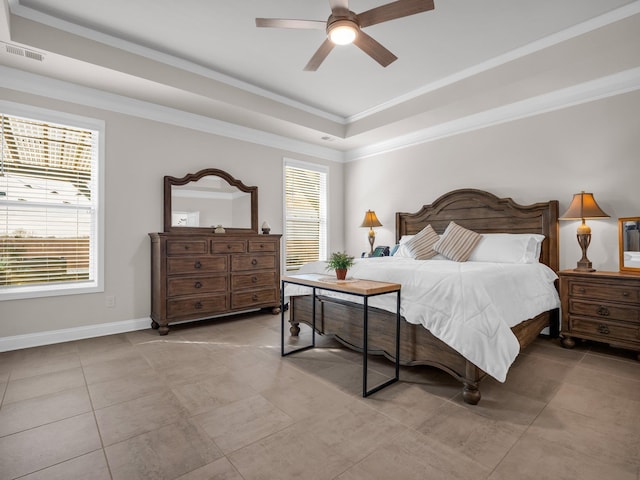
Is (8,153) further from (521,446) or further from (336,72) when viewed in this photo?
(521,446)

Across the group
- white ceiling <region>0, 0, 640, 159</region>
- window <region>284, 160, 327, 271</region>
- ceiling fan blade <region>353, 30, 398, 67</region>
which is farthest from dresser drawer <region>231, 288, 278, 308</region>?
ceiling fan blade <region>353, 30, 398, 67</region>

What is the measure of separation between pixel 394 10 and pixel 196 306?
3527 mm

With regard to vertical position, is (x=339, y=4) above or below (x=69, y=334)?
above

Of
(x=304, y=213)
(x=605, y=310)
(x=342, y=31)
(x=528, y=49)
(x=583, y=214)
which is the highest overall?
(x=528, y=49)

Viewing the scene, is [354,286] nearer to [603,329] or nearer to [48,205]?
[603,329]

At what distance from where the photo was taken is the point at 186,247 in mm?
3910

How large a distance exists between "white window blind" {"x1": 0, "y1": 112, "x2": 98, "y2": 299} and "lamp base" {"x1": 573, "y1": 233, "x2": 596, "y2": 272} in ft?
16.8

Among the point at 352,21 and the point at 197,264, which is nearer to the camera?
the point at 352,21

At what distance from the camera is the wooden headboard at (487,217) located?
3.71 meters

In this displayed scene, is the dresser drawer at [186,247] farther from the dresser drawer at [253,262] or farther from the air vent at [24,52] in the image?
the air vent at [24,52]

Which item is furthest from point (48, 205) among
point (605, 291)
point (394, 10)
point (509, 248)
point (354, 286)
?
point (605, 291)

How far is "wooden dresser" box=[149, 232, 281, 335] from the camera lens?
3783mm

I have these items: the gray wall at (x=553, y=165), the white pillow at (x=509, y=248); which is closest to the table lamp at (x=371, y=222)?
the gray wall at (x=553, y=165)

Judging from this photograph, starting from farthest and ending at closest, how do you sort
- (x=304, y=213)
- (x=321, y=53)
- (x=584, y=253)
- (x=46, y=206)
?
(x=304, y=213), (x=46, y=206), (x=584, y=253), (x=321, y=53)
